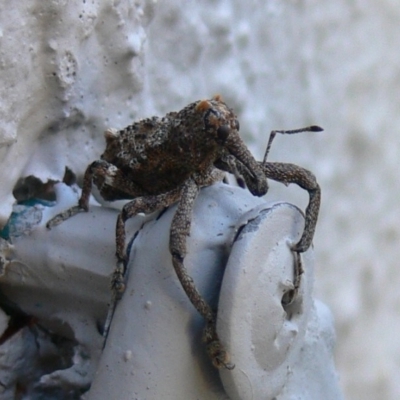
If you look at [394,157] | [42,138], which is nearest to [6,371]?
[42,138]

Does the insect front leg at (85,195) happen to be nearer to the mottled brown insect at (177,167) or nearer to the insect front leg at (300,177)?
the mottled brown insect at (177,167)

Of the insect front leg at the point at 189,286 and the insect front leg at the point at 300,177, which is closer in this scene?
the insect front leg at the point at 189,286

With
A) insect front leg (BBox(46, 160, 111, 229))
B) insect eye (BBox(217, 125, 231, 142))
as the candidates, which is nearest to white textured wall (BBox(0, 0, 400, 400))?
insect front leg (BBox(46, 160, 111, 229))

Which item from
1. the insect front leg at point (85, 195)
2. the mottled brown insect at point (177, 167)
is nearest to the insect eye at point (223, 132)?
the mottled brown insect at point (177, 167)

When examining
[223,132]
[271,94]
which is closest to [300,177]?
[223,132]

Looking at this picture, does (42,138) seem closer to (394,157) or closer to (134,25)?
(134,25)
